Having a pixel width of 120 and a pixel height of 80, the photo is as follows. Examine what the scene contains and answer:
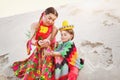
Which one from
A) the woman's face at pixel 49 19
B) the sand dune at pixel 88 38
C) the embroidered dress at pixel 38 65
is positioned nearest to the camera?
the sand dune at pixel 88 38

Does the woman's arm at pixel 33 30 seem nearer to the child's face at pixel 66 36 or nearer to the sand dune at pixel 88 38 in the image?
the sand dune at pixel 88 38

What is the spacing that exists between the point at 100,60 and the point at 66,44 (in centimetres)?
26

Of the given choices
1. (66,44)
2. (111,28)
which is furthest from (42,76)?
(111,28)

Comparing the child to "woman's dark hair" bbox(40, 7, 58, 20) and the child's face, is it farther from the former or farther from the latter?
"woman's dark hair" bbox(40, 7, 58, 20)

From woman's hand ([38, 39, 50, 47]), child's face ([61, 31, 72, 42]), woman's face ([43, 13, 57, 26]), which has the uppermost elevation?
woman's face ([43, 13, 57, 26])

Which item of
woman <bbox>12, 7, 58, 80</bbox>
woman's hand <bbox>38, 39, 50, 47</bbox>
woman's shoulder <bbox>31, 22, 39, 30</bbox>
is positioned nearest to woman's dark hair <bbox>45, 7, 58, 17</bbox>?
woman <bbox>12, 7, 58, 80</bbox>

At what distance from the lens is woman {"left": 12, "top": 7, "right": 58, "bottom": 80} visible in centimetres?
186

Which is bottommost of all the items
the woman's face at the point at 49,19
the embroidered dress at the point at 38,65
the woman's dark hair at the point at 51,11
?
the embroidered dress at the point at 38,65

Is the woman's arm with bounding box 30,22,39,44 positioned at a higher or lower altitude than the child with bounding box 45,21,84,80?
higher

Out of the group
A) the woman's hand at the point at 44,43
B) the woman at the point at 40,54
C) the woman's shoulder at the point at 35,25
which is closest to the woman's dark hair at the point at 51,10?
the woman at the point at 40,54

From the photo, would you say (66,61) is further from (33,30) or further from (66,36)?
(33,30)

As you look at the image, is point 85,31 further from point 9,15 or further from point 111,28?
point 9,15

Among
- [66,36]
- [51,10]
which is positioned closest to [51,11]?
[51,10]

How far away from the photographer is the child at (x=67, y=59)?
1760 mm
